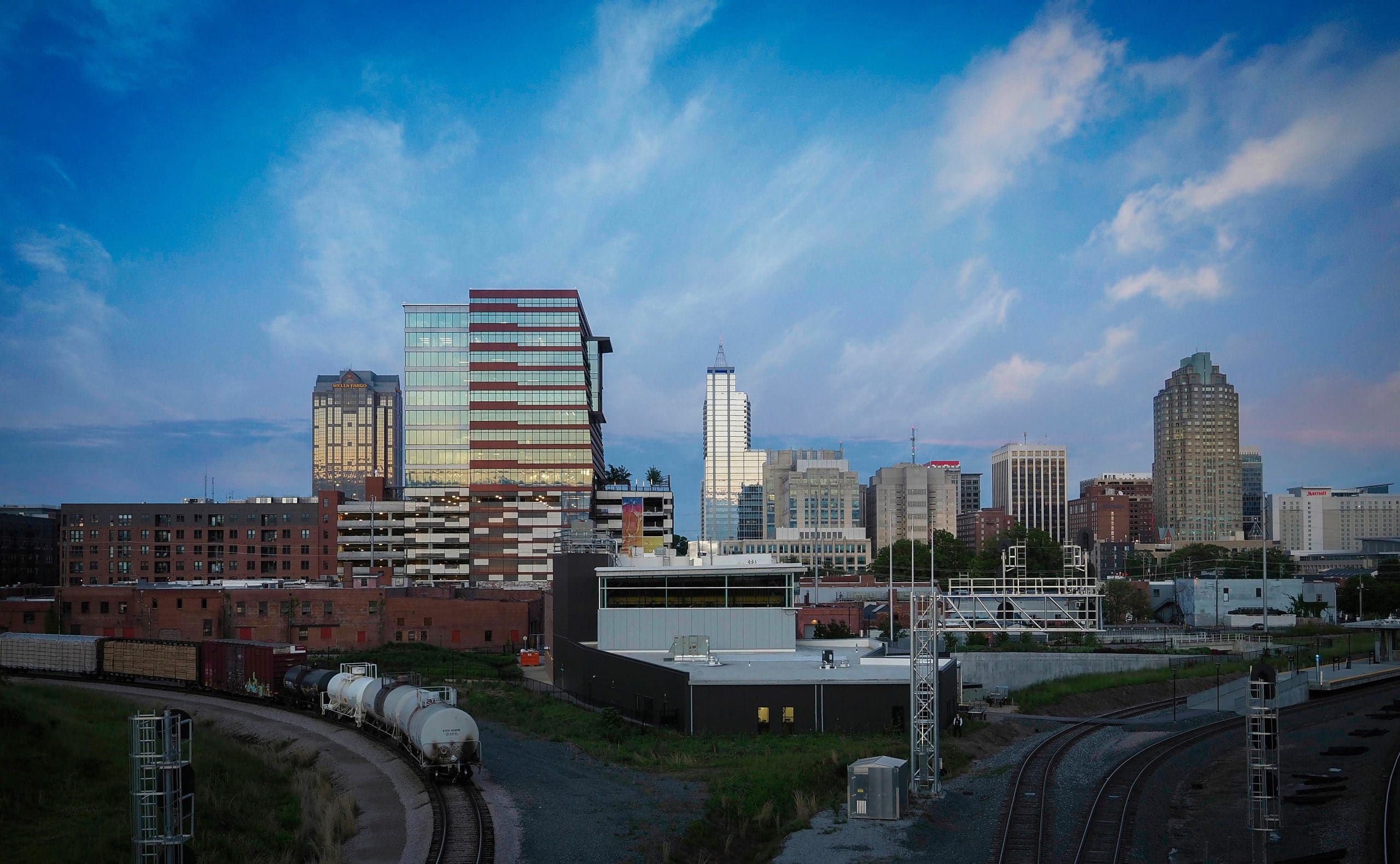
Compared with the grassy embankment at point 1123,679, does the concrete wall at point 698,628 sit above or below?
above

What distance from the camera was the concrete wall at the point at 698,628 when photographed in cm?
5969

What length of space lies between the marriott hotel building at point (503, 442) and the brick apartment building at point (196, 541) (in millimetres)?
16997

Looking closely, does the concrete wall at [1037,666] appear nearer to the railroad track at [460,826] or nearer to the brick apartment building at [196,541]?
the railroad track at [460,826]

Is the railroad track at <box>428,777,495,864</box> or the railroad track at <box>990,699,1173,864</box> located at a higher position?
the railroad track at <box>428,777,495,864</box>

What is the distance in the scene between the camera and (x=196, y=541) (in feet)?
477

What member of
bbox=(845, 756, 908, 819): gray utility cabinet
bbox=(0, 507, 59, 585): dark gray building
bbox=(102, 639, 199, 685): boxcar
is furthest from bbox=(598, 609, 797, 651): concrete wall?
bbox=(0, 507, 59, 585): dark gray building

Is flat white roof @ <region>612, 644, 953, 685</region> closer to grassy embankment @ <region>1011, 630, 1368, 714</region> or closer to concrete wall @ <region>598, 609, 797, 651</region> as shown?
concrete wall @ <region>598, 609, 797, 651</region>

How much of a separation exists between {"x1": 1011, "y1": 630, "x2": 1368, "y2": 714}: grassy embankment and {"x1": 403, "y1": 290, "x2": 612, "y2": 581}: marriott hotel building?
98.7 metres

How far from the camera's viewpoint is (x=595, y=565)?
6775 cm

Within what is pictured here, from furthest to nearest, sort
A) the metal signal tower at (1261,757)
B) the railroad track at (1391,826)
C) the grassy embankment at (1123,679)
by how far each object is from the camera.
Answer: the grassy embankment at (1123,679) → the railroad track at (1391,826) → the metal signal tower at (1261,757)

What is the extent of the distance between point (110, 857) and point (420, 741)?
10542 mm

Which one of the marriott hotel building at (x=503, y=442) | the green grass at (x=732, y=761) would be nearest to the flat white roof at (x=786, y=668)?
the green grass at (x=732, y=761)

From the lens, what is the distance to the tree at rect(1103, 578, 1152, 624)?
5197 inches

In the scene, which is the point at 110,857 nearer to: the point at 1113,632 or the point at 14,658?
the point at 14,658
